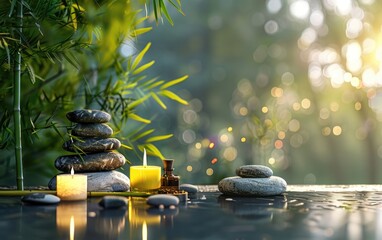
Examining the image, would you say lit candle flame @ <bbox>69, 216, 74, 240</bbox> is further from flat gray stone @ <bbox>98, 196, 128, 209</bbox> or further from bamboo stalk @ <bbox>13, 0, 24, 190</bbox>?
bamboo stalk @ <bbox>13, 0, 24, 190</bbox>

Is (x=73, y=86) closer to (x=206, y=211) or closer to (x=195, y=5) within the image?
(x=206, y=211)

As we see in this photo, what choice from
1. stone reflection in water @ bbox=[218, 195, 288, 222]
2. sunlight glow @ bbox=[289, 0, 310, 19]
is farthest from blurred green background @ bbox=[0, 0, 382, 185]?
stone reflection in water @ bbox=[218, 195, 288, 222]

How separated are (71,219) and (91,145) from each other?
0.66m

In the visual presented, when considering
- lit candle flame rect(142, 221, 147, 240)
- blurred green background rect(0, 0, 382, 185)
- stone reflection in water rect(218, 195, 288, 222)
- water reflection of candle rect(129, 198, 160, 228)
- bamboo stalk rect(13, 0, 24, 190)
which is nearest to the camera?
lit candle flame rect(142, 221, 147, 240)

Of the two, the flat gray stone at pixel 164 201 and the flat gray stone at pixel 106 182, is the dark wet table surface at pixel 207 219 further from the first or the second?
the flat gray stone at pixel 106 182

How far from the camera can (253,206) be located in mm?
2021

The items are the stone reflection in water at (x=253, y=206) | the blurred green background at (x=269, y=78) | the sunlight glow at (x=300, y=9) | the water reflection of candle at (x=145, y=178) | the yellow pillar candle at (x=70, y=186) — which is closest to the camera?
the stone reflection in water at (x=253, y=206)

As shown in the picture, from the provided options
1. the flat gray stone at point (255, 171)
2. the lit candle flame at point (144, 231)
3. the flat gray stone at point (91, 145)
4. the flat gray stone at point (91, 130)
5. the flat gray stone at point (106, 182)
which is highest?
the flat gray stone at point (91, 130)

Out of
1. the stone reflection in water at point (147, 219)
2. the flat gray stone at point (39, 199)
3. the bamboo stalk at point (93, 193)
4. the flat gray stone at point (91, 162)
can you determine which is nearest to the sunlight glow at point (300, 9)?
the flat gray stone at point (91, 162)

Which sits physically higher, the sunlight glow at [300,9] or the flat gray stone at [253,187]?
the sunlight glow at [300,9]

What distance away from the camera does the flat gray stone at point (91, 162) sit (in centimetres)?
232

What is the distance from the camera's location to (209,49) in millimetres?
7184

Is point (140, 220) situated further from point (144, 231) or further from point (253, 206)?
point (253, 206)

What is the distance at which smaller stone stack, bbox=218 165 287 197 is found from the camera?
2287mm
